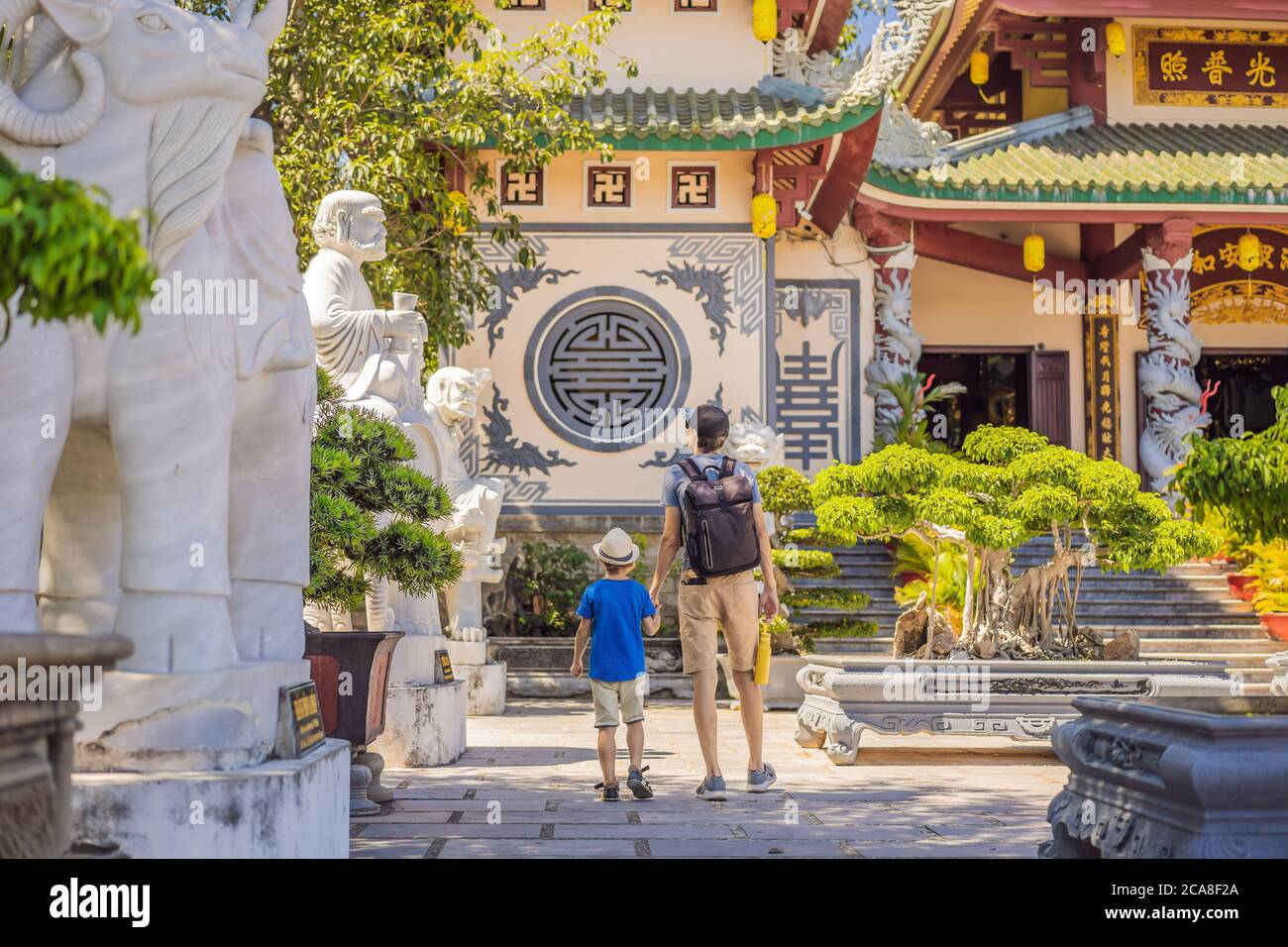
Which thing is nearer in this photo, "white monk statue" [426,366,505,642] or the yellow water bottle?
the yellow water bottle

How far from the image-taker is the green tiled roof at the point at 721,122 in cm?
1185

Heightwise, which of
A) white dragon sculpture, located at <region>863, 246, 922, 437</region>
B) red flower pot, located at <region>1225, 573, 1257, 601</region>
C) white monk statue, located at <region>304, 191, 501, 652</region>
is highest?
white dragon sculpture, located at <region>863, 246, 922, 437</region>

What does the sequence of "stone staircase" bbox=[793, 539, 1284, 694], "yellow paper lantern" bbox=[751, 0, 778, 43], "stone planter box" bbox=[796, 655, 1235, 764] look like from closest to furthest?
"stone planter box" bbox=[796, 655, 1235, 764] → "stone staircase" bbox=[793, 539, 1284, 694] → "yellow paper lantern" bbox=[751, 0, 778, 43]

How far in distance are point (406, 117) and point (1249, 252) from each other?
10809mm

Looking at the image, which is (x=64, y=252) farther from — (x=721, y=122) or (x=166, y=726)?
(x=721, y=122)

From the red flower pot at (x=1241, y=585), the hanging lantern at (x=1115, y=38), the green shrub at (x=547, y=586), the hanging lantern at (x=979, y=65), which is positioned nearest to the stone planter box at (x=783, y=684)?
the green shrub at (x=547, y=586)

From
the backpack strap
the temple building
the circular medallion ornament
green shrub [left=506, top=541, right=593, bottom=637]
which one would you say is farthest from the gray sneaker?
the circular medallion ornament

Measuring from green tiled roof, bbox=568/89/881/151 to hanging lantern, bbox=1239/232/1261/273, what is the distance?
20.5 feet

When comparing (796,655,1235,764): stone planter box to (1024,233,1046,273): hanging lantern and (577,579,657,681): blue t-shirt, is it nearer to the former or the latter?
(577,579,657,681): blue t-shirt

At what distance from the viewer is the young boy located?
5.62m

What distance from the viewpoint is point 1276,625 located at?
38.8ft

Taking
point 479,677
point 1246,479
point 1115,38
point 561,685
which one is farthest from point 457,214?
point 1115,38

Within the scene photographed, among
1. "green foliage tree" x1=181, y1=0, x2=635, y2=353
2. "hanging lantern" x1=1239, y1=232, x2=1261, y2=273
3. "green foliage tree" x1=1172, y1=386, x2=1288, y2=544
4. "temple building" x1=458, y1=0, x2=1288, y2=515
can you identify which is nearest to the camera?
"green foliage tree" x1=1172, y1=386, x2=1288, y2=544

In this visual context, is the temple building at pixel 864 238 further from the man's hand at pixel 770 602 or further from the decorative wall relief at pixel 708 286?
the man's hand at pixel 770 602
